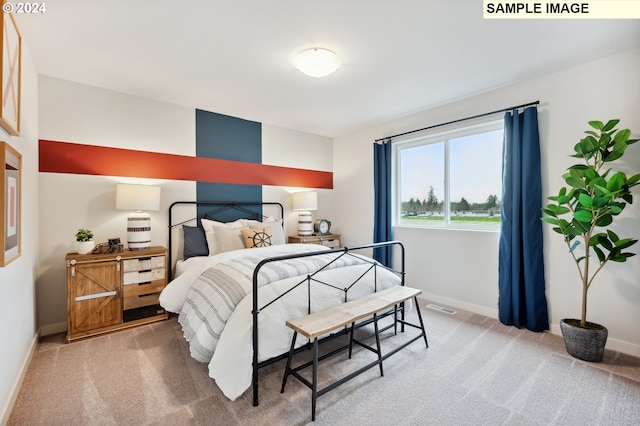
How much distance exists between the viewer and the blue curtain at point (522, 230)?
2.88m

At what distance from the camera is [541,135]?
2918 millimetres

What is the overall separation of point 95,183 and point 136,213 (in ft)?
1.63

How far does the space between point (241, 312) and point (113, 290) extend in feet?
5.95

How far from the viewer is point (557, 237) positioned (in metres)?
2.82

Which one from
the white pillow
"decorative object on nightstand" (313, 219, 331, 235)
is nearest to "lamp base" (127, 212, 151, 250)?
the white pillow

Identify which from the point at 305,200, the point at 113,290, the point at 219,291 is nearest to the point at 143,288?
the point at 113,290

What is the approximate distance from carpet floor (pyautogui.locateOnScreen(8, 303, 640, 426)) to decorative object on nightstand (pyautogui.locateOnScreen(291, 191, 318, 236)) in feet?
7.46

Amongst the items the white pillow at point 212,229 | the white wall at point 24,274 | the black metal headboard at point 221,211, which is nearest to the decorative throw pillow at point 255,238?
the white pillow at point 212,229

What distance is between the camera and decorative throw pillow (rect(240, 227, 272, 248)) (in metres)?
3.47

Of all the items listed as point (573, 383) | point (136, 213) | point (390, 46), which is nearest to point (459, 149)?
point (390, 46)

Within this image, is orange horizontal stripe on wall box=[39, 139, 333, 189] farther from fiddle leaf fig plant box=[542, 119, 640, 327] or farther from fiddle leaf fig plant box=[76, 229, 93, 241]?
fiddle leaf fig plant box=[542, 119, 640, 327]

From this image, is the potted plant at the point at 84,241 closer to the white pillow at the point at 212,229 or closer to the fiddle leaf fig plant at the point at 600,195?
the white pillow at the point at 212,229

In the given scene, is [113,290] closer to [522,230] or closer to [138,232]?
[138,232]

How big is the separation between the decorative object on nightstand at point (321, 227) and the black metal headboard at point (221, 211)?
628 mm
